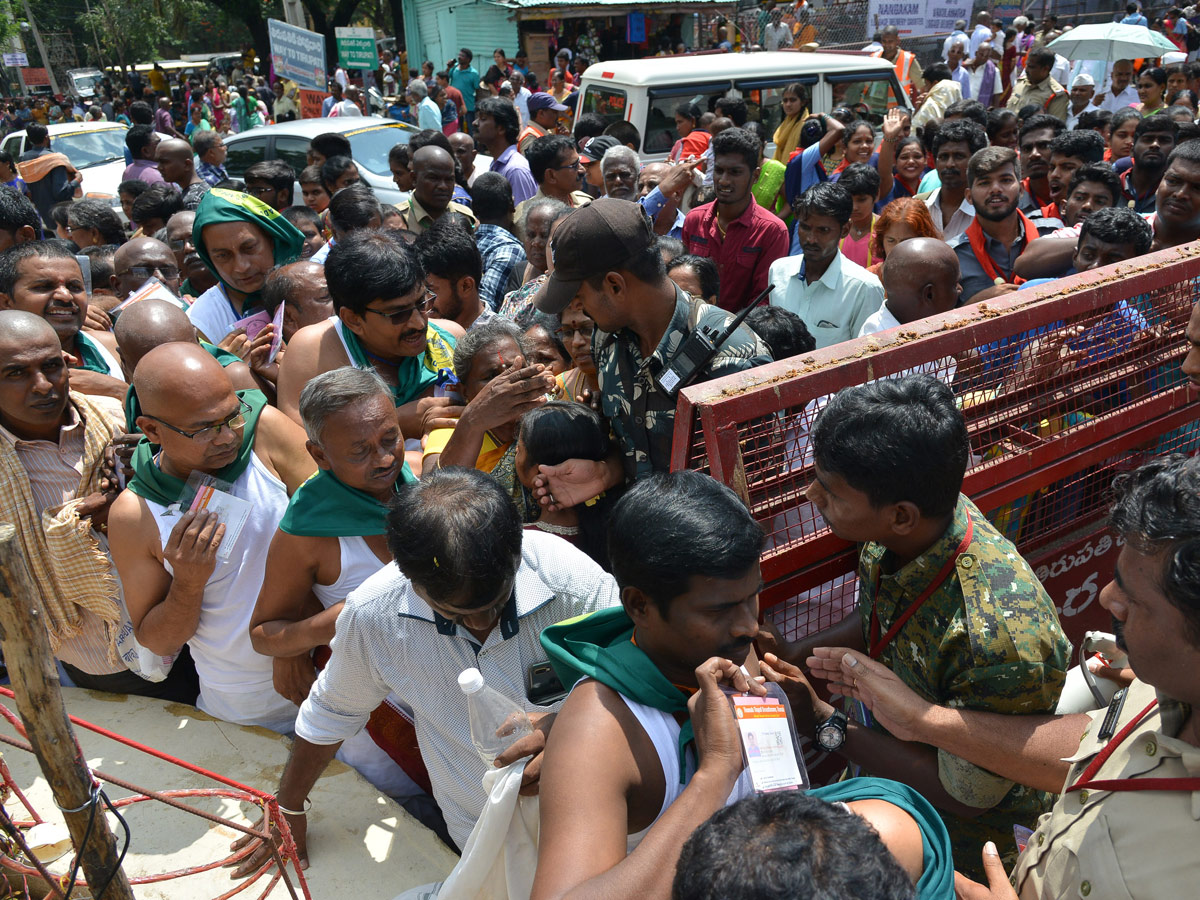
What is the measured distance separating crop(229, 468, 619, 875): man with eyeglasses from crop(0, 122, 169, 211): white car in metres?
12.8

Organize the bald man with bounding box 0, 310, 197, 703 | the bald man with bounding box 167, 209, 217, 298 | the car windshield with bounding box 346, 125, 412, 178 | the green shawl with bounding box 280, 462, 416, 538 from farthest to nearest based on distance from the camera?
the car windshield with bounding box 346, 125, 412, 178 → the bald man with bounding box 167, 209, 217, 298 → the bald man with bounding box 0, 310, 197, 703 → the green shawl with bounding box 280, 462, 416, 538

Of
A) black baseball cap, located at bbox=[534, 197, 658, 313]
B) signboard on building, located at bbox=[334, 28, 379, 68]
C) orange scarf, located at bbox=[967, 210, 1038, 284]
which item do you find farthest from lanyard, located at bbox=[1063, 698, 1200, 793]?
signboard on building, located at bbox=[334, 28, 379, 68]

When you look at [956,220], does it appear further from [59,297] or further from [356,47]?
[356,47]

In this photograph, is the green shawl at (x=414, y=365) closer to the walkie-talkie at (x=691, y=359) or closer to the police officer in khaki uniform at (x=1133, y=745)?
the walkie-talkie at (x=691, y=359)

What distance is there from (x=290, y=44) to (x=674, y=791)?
13555 mm

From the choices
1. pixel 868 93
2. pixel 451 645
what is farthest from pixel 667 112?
pixel 451 645

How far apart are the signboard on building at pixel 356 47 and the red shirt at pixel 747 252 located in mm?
11388

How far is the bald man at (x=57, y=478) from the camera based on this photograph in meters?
2.87

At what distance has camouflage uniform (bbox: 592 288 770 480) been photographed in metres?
2.57

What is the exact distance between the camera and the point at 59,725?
1.51 meters

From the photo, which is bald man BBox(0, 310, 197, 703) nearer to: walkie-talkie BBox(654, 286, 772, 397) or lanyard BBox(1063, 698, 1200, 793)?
walkie-talkie BBox(654, 286, 772, 397)

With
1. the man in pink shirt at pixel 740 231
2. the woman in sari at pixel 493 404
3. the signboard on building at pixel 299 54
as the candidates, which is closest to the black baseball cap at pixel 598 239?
the woman in sari at pixel 493 404

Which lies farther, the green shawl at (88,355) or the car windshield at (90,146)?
the car windshield at (90,146)

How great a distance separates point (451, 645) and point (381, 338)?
5.16ft
